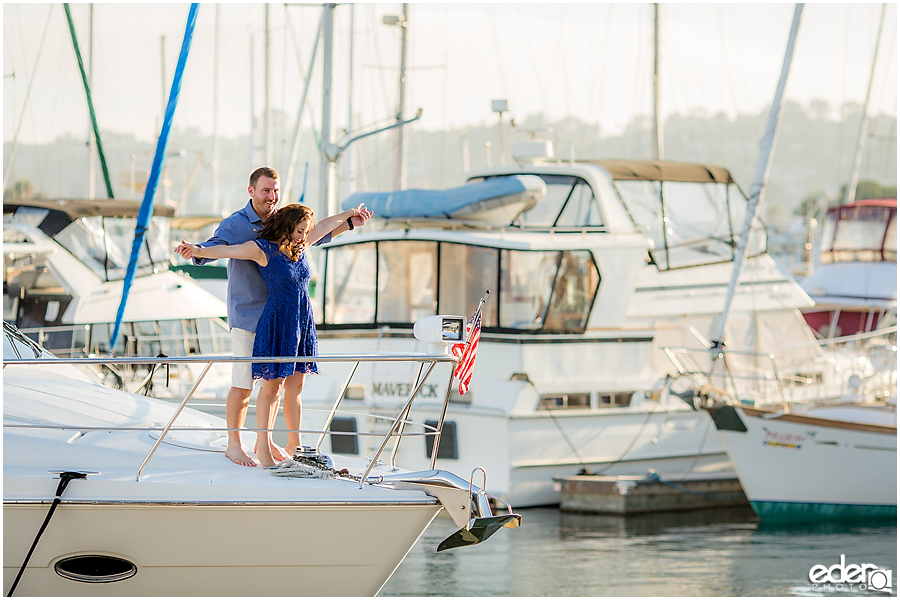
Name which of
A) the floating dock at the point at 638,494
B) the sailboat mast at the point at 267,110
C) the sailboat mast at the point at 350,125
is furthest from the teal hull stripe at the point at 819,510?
the sailboat mast at the point at 267,110

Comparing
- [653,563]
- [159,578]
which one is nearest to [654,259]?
[653,563]

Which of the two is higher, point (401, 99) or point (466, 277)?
point (401, 99)

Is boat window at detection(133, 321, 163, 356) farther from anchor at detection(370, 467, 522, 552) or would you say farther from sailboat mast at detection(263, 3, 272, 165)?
anchor at detection(370, 467, 522, 552)

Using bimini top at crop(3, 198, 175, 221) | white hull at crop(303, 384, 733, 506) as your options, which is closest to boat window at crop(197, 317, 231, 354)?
bimini top at crop(3, 198, 175, 221)

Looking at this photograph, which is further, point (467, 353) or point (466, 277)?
point (466, 277)

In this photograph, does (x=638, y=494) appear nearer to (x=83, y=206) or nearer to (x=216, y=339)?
(x=216, y=339)

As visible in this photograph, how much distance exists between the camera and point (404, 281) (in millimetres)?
11828

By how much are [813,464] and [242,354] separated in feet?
25.5

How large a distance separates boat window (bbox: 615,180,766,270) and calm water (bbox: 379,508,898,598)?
3467mm

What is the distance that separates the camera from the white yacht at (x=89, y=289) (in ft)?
42.4

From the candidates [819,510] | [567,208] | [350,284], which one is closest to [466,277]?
[350,284]

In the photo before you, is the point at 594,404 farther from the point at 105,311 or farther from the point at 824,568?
the point at 105,311

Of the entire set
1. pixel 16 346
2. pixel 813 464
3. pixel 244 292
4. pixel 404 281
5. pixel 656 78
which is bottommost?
pixel 813 464

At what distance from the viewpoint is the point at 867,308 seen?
1903cm
